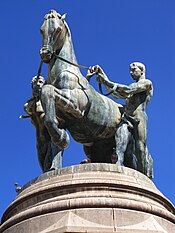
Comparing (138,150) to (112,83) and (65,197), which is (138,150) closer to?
(112,83)

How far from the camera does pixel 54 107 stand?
442 inches

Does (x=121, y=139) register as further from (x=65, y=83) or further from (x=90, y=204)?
(x=90, y=204)

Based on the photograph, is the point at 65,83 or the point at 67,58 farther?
the point at 67,58

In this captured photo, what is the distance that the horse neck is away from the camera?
12.0m

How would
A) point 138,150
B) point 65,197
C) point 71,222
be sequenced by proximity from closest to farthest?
point 71,222, point 65,197, point 138,150

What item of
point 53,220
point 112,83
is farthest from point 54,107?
point 53,220

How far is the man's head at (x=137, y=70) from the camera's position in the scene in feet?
42.0

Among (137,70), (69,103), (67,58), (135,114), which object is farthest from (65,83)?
(137,70)

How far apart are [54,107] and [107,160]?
2499mm

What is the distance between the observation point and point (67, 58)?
40.1ft

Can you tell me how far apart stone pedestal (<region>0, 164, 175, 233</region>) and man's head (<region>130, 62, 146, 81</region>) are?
2.91 meters

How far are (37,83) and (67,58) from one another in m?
1.04

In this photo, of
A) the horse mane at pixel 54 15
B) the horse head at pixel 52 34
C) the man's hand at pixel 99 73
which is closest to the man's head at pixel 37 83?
the horse head at pixel 52 34

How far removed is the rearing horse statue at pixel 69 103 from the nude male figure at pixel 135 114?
0.25m
